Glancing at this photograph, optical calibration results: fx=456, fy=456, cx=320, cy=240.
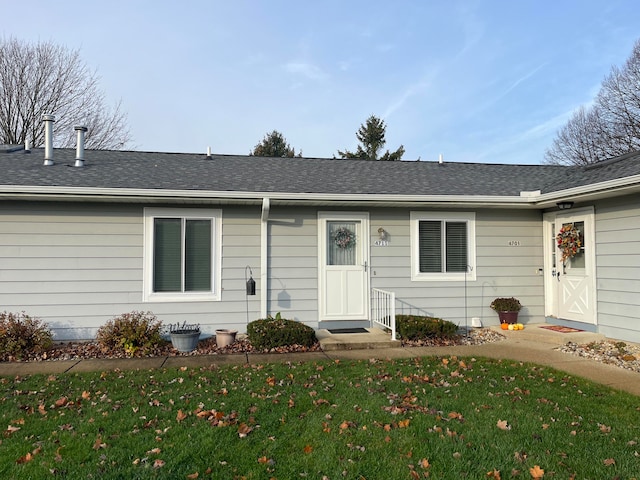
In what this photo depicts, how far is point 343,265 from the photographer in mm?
7926

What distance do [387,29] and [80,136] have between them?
25.1ft

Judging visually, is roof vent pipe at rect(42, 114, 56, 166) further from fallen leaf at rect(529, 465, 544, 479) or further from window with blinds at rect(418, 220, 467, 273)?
fallen leaf at rect(529, 465, 544, 479)

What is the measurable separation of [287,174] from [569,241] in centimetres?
507

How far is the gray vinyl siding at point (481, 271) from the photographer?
8016 millimetres

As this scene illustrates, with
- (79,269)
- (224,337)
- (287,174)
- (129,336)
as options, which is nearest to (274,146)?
(287,174)

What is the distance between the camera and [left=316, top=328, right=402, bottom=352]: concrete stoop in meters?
6.66

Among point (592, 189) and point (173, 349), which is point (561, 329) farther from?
point (173, 349)

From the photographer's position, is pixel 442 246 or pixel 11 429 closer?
pixel 11 429

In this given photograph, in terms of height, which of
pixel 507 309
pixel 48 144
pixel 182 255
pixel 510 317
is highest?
pixel 48 144

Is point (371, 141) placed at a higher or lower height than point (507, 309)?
higher

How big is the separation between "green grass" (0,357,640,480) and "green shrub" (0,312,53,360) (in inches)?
48.3

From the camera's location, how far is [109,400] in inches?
168

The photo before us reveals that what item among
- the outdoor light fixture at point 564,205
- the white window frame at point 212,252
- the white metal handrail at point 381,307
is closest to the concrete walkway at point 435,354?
the white metal handrail at point 381,307

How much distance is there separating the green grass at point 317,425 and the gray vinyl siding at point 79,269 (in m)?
2.11
